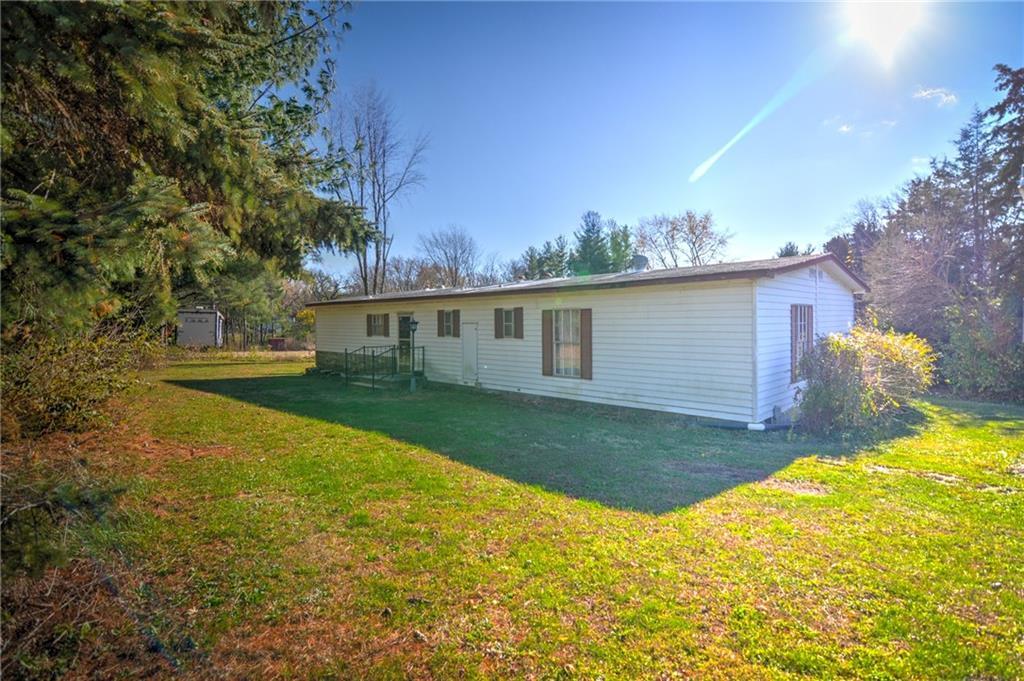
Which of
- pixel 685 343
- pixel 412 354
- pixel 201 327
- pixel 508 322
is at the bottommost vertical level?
pixel 412 354

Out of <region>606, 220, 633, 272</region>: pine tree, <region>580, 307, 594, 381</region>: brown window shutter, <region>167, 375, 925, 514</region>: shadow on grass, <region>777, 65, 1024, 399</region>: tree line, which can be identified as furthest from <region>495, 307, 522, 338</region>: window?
<region>606, 220, 633, 272</region>: pine tree

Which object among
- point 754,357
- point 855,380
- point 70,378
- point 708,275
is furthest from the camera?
point 708,275

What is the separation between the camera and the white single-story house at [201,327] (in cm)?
2717

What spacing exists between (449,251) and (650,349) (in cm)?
3091

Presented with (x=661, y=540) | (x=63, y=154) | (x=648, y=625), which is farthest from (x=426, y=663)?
(x=63, y=154)

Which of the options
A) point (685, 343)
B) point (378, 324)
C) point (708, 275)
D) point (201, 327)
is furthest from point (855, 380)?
point (201, 327)

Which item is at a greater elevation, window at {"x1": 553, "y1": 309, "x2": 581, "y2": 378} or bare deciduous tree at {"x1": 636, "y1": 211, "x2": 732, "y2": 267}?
bare deciduous tree at {"x1": 636, "y1": 211, "x2": 732, "y2": 267}

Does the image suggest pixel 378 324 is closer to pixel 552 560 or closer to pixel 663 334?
pixel 663 334

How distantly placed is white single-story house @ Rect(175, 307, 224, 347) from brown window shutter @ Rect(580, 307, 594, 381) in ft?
82.8

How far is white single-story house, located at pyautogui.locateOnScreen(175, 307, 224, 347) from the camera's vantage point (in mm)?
27172

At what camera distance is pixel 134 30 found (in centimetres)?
216

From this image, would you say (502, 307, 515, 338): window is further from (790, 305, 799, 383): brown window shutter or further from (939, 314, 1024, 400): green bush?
(939, 314, 1024, 400): green bush

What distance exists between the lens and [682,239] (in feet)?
105

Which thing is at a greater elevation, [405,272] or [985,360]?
[405,272]
